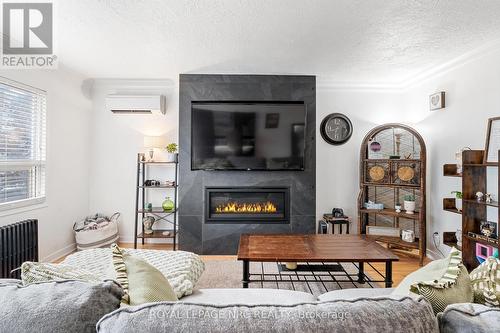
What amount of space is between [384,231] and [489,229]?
4.19ft

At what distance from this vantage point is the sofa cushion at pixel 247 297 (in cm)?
150

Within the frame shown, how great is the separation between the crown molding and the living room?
0.08 ft

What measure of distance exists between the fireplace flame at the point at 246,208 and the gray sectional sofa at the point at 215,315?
3114 mm

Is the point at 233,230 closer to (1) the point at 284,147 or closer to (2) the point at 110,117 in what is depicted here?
(1) the point at 284,147

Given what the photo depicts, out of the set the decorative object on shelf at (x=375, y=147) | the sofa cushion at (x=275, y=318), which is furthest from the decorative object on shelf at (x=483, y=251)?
the sofa cushion at (x=275, y=318)

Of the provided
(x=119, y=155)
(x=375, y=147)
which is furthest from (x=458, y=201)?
(x=119, y=155)

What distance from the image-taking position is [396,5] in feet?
6.98

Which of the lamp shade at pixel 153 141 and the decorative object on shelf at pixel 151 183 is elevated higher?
the lamp shade at pixel 153 141

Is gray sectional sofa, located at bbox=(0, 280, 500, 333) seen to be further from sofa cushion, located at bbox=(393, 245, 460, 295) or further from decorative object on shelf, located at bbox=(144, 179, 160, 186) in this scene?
decorative object on shelf, located at bbox=(144, 179, 160, 186)

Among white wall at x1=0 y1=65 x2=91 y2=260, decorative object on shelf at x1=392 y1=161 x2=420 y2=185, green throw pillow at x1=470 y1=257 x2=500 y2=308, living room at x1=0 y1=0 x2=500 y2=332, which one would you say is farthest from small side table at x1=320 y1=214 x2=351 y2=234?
white wall at x1=0 y1=65 x2=91 y2=260

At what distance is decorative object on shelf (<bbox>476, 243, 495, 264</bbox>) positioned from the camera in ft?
8.32

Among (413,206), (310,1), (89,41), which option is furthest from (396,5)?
(89,41)

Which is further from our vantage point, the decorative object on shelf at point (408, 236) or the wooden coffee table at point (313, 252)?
the decorative object on shelf at point (408, 236)

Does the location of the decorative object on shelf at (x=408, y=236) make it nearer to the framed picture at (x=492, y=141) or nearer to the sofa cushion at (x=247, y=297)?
the framed picture at (x=492, y=141)
